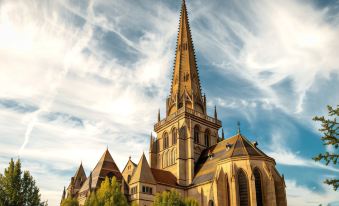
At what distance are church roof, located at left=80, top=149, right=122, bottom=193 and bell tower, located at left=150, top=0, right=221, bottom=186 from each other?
9.71m

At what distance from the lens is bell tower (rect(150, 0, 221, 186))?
183 feet

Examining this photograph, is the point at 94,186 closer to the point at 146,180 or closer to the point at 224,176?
the point at 146,180

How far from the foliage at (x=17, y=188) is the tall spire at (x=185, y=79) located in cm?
3320

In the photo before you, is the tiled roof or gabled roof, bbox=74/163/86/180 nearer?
the tiled roof

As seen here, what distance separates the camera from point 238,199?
1736 inches

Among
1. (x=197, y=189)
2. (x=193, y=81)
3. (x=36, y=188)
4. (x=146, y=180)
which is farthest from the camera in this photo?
(x=193, y=81)

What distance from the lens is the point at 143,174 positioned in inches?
1866

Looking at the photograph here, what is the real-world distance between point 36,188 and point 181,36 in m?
47.6

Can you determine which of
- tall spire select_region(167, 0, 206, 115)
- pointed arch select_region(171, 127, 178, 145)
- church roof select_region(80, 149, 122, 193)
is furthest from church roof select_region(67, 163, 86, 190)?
tall spire select_region(167, 0, 206, 115)

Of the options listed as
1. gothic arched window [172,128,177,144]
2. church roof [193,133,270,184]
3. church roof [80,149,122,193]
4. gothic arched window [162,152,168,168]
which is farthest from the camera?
gothic arched window [162,152,168,168]

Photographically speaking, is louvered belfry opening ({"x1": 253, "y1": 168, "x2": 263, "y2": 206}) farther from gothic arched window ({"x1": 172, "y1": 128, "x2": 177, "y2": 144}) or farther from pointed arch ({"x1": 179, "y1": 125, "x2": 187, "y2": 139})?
gothic arched window ({"x1": 172, "y1": 128, "x2": 177, "y2": 144})

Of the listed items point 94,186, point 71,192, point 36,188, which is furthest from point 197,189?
point 36,188

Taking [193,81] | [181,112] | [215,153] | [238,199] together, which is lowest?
[238,199]

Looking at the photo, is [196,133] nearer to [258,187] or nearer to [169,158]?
[169,158]
